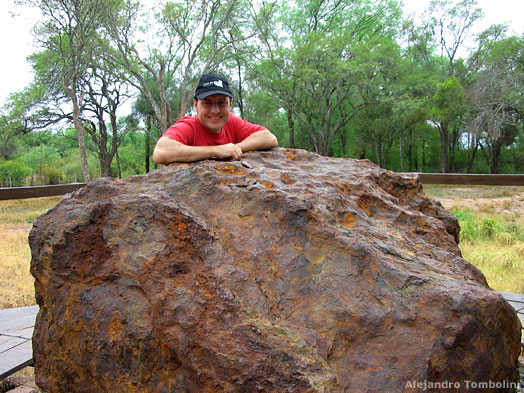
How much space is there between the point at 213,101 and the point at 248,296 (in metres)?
1.48

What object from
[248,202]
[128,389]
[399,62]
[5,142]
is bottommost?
[128,389]

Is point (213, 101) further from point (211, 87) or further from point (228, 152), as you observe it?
point (228, 152)

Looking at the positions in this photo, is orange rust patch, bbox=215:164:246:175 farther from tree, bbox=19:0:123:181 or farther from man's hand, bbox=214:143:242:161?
tree, bbox=19:0:123:181

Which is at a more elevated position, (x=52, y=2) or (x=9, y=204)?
(x=52, y=2)

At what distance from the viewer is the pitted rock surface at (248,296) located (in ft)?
4.58

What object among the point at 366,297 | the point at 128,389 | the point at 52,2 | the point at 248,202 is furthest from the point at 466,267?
the point at 52,2

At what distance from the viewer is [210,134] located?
273cm

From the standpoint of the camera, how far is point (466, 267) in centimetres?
175

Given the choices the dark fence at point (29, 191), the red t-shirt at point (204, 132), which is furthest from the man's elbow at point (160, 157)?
the dark fence at point (29, 191)

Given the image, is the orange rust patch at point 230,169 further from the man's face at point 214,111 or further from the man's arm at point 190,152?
the man's face at point 214,111

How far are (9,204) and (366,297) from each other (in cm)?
1294

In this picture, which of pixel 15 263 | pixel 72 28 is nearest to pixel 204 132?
pixel 15 263

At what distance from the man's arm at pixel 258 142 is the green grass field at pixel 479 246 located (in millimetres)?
3026

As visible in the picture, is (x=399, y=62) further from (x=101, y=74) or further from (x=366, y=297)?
(x=366, y=297)
